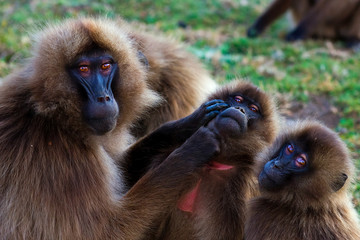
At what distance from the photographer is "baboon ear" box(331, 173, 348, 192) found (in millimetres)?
4375

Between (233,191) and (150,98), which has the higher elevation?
(150,98)

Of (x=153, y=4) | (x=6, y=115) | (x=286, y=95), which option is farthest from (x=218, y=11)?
(x=6, y=115)

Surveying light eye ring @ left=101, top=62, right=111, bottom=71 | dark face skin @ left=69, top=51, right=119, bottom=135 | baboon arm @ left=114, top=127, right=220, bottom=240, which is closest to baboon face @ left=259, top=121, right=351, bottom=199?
baboon arm @ left=114, top=127, right=220, bottom=240

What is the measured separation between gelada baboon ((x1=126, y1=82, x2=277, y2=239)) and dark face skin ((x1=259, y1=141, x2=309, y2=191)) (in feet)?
1.14

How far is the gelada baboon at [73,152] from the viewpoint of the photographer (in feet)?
13.6

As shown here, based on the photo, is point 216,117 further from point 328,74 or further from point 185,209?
point 328,74

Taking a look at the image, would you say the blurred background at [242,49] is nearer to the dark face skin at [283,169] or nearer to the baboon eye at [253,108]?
the baboon eye at [253,108]

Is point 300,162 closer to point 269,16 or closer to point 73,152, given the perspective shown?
point 73,152

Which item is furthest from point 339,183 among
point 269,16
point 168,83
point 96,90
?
point 269,16

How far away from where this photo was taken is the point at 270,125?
4.94 metres

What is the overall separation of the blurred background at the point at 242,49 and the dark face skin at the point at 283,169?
5.08 feet

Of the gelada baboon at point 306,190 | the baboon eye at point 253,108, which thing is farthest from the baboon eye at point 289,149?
the baboon eye at point 253,108

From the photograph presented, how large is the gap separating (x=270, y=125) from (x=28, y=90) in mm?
2110

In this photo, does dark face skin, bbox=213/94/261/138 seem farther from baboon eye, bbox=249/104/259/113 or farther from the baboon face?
the baboon face
